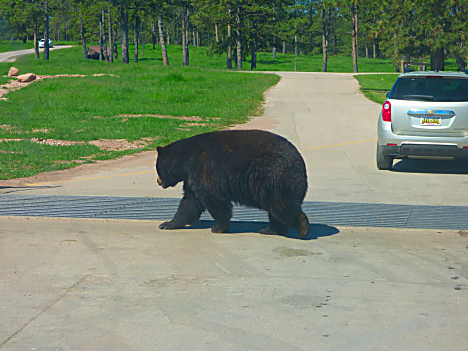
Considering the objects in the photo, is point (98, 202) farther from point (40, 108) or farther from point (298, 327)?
point (40, 108)

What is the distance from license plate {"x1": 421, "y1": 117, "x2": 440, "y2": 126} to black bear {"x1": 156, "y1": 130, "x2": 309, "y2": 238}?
16.2 ft

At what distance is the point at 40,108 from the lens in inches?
837

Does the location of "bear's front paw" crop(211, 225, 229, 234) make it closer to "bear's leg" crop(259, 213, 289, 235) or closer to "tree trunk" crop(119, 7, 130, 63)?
"bear's leg" crop(259, 213, 289, 235)

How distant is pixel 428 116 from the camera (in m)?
10.4

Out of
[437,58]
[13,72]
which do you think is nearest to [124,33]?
[13,72]

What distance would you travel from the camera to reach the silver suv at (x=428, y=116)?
10.3 m

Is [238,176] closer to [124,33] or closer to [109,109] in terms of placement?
[109,109]

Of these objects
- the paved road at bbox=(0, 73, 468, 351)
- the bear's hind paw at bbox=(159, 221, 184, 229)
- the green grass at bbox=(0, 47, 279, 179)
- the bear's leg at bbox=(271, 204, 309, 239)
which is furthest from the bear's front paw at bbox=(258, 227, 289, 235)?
the green grass at bbox=(0, 47, 279, 179)

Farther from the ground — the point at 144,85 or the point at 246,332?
the point at 144,85

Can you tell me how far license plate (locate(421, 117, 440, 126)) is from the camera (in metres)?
10.4

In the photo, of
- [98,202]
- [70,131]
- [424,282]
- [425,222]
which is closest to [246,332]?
[424,282]

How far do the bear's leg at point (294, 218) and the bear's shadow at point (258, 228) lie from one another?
23 cm

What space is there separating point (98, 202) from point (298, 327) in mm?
4851

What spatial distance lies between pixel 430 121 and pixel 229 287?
694cm
